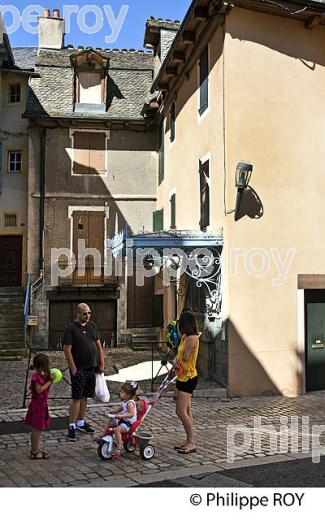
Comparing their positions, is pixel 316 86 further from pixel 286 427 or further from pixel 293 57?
pixel 286 427

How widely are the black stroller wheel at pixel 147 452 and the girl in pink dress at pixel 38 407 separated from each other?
3.65 feet

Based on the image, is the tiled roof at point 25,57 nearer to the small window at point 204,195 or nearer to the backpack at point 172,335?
the small window at point 204,195

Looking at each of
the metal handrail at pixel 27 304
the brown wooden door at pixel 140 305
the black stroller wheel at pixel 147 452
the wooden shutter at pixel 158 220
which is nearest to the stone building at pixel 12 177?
the metal handrail at pixel 27 304

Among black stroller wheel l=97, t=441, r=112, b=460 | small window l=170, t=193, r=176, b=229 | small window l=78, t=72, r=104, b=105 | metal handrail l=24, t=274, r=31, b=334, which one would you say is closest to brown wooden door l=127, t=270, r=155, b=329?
metal handrail l=24, t=274, r=31, b=334

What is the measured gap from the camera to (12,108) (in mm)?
19156

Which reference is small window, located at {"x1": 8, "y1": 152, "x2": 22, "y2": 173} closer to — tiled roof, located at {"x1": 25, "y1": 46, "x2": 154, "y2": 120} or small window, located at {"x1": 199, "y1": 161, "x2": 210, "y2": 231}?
tiled roof, located at {"x1": 25, "y1": 46, "x2": 154, "y2": 120}

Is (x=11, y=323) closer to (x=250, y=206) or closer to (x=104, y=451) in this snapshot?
(x=250, y=206)

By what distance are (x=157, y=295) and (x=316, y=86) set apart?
8.76 metres

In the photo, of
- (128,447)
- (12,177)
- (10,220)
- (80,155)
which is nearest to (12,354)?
(10,220)

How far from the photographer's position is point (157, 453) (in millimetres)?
6539

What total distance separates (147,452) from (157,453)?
1.11 ft

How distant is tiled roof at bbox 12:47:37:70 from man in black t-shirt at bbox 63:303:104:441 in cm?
1536

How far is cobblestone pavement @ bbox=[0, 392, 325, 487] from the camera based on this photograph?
18.4 ft

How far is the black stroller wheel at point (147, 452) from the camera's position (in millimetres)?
6214
